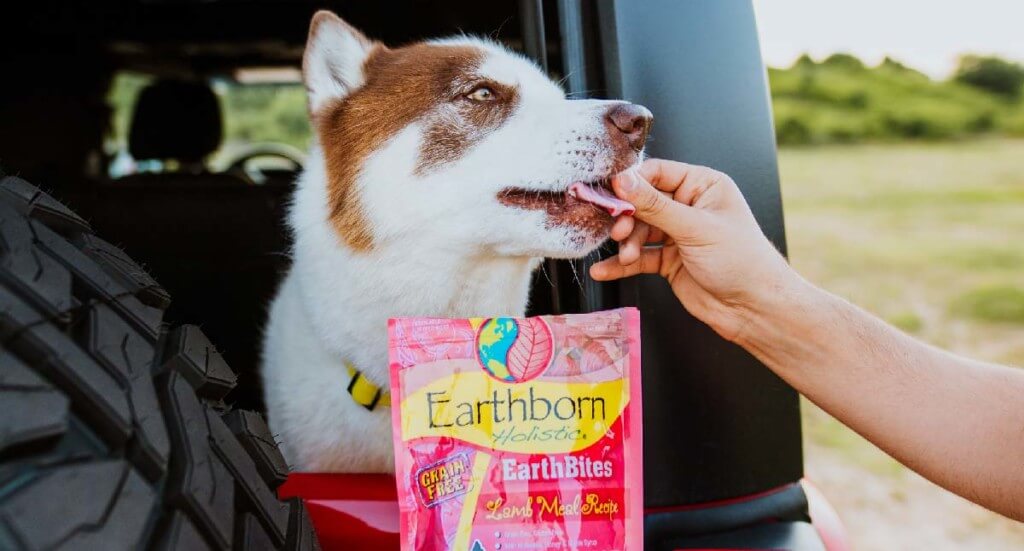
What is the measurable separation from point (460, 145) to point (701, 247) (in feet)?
2.15

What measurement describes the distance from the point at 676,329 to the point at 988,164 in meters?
15.0

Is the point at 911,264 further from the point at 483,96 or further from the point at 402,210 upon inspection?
Result: the point at 402,210

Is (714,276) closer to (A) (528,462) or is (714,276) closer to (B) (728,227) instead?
(B) (728,227)

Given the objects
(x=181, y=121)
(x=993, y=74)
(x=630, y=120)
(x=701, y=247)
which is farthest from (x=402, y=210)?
(x=993, y=74)

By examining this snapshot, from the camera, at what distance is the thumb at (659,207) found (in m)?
1.29

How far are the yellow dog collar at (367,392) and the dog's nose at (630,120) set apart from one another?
764mm

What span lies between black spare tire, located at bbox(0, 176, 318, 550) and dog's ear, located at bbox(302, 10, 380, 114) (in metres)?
1.03

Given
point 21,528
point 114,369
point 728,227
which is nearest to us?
point 21,528

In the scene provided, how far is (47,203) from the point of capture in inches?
39.9

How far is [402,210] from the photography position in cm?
177

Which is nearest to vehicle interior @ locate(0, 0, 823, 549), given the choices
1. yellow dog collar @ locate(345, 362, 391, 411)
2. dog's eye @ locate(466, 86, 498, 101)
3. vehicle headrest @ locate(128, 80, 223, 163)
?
vehicle headrest @ locate(128, 80, 223, 163)

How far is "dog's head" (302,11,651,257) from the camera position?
1512mm

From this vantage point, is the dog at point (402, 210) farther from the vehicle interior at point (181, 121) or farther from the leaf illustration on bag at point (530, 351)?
the vehicle interior at point (181, 121)

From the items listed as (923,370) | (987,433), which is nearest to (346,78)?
(923,370)
